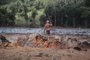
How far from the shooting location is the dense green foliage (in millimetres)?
41312

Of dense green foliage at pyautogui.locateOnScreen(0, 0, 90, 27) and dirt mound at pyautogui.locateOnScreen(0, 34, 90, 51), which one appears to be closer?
dirt mound at pyautogui.locateOnScreen(0, 34, 90, 51)

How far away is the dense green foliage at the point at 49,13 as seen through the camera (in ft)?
136

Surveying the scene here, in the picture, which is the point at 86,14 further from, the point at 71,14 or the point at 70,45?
the point at 70,45

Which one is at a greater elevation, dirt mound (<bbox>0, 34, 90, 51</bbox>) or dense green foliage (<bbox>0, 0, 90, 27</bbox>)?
dirt mound (<bbox>0, 34, 90, 51</bbox>)

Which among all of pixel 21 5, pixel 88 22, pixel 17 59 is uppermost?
pixel 17 59

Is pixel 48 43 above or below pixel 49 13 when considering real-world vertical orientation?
above

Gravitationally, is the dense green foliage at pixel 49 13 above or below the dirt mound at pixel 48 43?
below

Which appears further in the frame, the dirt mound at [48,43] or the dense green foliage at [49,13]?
the dense green foliage at [49,13]

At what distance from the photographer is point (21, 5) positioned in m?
43.4

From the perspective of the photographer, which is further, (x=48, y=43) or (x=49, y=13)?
(x=49, y=13)

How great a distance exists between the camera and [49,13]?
42.2 m

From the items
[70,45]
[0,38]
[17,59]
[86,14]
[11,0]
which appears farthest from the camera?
[11,0]

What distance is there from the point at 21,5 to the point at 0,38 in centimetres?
2679

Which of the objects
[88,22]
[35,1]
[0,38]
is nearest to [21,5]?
[35,1]
